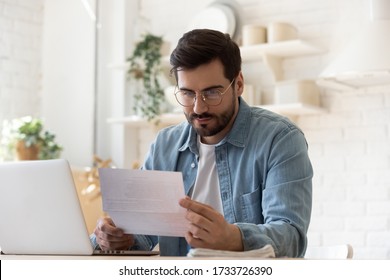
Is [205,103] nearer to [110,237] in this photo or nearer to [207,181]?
[207,181]

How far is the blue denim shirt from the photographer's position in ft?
6.13

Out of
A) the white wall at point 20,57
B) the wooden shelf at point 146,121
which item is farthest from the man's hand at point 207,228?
the white wall at point 20,57

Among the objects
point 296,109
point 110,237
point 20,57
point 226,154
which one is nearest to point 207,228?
point 110,237

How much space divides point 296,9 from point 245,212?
7.44ft

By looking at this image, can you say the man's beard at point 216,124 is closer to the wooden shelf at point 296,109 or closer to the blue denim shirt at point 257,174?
the blue denim shirt at point 257,174

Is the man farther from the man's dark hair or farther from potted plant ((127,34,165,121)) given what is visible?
potted plant ((127,34,165,121))

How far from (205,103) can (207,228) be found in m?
0.57

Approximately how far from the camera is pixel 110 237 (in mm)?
1988

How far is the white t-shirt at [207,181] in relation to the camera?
2.19 m

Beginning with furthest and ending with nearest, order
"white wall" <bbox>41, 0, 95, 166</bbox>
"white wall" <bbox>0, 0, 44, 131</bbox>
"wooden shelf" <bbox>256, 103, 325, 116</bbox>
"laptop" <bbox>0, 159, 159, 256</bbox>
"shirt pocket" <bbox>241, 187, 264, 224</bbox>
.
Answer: "white wall" <bbox>41, 0, 95, 166</bbox>, "white wall" <bbox>0, 0, 44, 131</bbox>, "wooden shelf" <bbox>256, 103, 325, 116</bbox>, "shirt pocket" <bbox>241, 187, 264, 224</bbox>, "laptop" <bbox>0, 159, 159, 256</bbox>

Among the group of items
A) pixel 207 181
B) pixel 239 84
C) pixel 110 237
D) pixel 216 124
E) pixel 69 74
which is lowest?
pixel 110 237

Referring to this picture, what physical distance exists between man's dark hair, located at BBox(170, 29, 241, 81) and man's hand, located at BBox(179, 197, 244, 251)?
0.57 meters

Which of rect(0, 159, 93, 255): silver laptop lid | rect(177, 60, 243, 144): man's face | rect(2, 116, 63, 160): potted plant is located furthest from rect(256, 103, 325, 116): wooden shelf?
rect(0, 159, 93, 255): silver laptop lid
